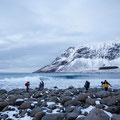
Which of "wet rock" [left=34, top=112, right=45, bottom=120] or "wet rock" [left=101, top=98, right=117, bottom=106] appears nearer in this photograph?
"wet rock" [left=34, top=112, right=45, bottom=120]

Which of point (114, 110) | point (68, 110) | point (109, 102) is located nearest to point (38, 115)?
point (68, 110)

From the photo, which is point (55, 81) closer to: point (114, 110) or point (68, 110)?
point (68, 110)

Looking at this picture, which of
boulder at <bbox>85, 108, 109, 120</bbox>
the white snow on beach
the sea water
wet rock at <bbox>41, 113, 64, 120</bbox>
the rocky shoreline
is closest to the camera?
boulder at <bbox>85, 108, 109, 120</bbox>

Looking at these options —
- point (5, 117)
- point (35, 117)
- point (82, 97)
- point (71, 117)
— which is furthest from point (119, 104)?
point (5, 117)

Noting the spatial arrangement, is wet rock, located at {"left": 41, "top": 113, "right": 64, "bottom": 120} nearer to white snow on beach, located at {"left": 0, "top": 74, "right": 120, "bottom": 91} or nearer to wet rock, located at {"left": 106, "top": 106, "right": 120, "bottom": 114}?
wet rock, located at {"left": 106, "top": 106, "right": 120, "bottom": 114}

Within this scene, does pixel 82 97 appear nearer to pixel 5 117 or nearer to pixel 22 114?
pixel 22 114

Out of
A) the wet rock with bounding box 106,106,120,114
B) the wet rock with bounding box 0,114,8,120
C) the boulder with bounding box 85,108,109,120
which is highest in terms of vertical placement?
the boulder with bounding box 85,108,109,120

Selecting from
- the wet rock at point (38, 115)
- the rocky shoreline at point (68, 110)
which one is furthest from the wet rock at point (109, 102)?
the wet rock at point (38, 115)

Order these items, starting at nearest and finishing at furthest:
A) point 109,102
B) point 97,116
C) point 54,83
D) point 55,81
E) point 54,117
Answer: point 97,116
point 54,117
point 109,102
point 54,83
point 55,81

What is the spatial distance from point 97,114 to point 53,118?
239cm

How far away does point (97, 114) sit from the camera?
6996 millimetres

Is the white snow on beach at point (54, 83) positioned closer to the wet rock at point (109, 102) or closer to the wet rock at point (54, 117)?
the wet rock at point (109, 102)

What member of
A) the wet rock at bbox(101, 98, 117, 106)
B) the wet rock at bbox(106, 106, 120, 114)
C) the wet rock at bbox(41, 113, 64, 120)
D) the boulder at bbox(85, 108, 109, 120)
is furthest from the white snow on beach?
the boulder at bbox(85, 108, 109, 120)

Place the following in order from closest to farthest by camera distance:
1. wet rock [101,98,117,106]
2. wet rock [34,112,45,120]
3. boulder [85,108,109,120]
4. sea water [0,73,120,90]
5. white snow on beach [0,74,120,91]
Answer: boulder [85,108,109,120] < wet rock [34,112,45,120] < wet rock [101,98,117,106] < white snow on beach [0,74,120,91] < sea water [0,73,120,90]
